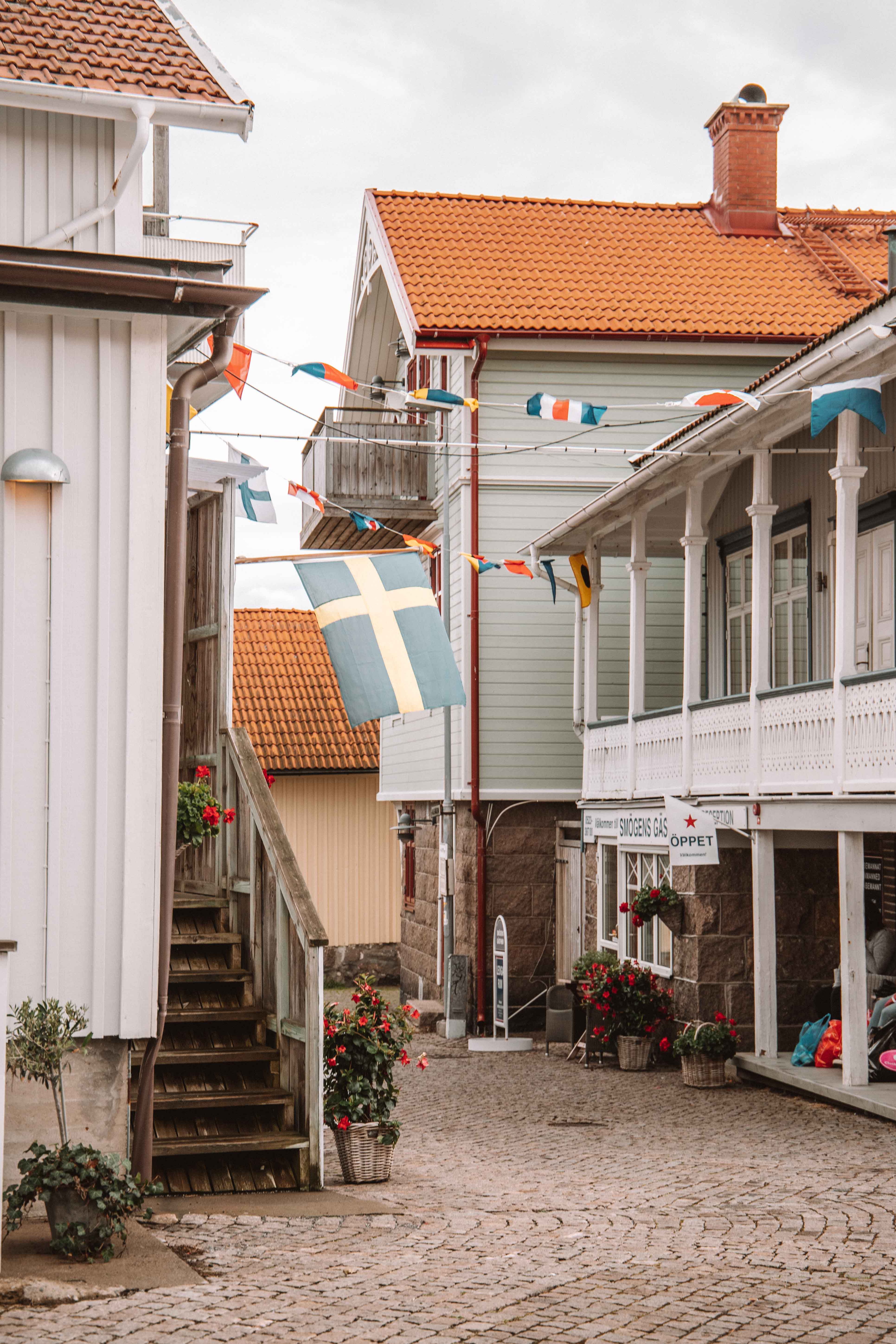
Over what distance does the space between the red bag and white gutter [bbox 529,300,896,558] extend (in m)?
4.98

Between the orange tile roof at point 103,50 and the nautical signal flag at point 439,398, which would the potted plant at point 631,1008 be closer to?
the nautical signal flag at point 439,398

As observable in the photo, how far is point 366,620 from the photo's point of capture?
9.02 meters

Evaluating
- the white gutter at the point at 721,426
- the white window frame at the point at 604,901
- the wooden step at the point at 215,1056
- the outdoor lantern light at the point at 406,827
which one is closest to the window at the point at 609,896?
the white window frame at the point at 604,901

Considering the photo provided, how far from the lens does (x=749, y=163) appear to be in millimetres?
22469

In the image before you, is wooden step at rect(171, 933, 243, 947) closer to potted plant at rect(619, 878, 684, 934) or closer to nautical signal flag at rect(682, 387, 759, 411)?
nautical signal flag at rect(682, 387, 759, 411)

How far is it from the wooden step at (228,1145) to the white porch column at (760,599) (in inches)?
252

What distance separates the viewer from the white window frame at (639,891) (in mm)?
16391

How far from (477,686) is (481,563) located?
6.68 feet

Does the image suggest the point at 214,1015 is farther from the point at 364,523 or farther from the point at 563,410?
the point at 364,523

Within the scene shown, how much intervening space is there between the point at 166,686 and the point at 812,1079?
7.37 m

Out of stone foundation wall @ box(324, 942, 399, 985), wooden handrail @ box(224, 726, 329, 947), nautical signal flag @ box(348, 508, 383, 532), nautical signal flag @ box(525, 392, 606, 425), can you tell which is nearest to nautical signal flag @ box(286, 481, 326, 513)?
nautical signal flag @ box(348, 508, 383, 532)

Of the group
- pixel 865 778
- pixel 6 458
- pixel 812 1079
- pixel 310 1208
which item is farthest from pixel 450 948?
pixel 6 458

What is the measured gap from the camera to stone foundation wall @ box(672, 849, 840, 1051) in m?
15.4

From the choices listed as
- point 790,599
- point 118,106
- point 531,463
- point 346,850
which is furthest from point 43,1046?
point 346,850
